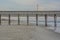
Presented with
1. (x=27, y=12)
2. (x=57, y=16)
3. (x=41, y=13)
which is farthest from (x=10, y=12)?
(x=57, y=16)

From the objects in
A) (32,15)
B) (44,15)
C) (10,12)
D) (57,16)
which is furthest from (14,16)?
(57,16)

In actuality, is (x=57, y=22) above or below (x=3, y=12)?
below

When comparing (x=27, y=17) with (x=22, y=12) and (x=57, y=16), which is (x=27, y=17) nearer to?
(x=22, y=12)

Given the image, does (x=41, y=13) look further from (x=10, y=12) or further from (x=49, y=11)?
(x=10, y=12)

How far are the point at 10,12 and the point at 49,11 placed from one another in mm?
3643

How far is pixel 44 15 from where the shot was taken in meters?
15.8

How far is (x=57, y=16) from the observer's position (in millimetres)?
15578

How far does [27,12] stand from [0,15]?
2.52m

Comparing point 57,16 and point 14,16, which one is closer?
point 57,16

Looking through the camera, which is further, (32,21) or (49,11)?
(32,21)

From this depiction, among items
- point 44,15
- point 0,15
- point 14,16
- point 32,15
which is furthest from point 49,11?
point 0,15

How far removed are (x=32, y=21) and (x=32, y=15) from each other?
1.32 metres

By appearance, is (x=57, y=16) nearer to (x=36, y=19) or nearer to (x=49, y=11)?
(x=49, y=11)

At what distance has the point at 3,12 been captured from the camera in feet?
54.1
